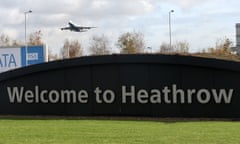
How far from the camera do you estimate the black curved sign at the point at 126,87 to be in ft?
68.8

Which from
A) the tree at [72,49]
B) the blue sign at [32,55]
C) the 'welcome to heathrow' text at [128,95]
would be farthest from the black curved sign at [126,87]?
the tree at [72,49]

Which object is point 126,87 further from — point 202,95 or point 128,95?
point 202,95

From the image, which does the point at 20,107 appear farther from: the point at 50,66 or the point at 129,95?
the point at 129,95

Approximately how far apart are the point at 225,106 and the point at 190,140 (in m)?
8.64

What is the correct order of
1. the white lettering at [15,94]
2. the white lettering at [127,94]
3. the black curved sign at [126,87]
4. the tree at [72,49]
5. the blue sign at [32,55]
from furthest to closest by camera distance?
the tree at [72,49], the blue sign at [32,55], the white lettering at [15,94], the white lettering at [127,94], the black curved sign at [126,87]

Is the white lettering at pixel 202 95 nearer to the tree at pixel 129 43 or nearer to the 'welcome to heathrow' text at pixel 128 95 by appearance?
the 'welcome to heathrow' text at pixel 128 95

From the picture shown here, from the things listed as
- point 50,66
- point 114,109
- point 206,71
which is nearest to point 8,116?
point 50,66

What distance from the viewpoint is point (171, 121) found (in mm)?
20719

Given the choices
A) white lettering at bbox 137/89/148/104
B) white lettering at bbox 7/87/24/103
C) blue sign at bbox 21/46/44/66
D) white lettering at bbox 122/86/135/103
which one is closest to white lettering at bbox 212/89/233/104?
white lettering at bbox 137/89/148/104

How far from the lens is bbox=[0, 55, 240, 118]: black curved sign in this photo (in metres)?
21.0

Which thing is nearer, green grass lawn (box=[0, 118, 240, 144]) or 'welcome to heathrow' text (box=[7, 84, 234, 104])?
green grass lawn (box=[0, 118, 240, 144])

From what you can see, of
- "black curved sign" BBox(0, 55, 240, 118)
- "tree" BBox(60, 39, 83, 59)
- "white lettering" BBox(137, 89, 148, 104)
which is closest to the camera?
"black curved sign" BBox(0, 55, 240, 118)

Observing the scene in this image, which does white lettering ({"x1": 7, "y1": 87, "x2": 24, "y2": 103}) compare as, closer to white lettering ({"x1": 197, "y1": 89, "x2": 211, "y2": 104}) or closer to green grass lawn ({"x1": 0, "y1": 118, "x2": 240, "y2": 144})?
white lettering ({"x1": 197, "y1": 89, "x2": 211, "y2": 104})

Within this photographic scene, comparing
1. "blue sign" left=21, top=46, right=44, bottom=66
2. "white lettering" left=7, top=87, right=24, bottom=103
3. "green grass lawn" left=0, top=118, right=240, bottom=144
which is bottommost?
"green grass lawn" left=0, top=118, right=240, bottom=144
